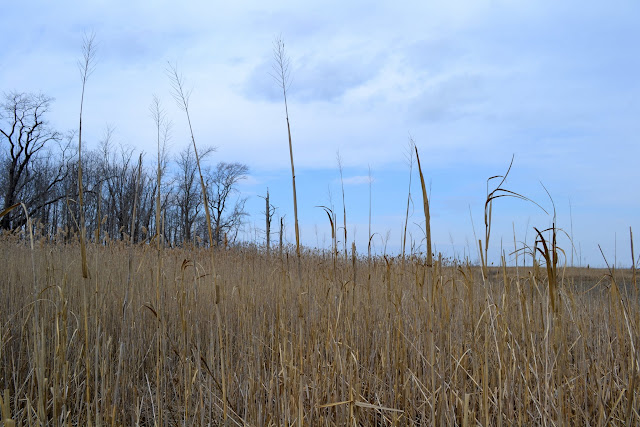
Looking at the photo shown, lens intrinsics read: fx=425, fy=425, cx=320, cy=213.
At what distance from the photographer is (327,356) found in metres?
1.74

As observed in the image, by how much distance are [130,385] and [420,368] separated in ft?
4.79

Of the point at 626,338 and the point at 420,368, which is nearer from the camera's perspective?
the point at 420,368

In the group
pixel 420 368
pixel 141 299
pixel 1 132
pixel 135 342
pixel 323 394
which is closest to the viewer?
pixel 323 394

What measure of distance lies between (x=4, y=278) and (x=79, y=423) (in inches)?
108

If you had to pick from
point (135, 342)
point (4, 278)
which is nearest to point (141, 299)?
point (135, 342)

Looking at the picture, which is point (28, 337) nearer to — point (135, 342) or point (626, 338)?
point (135, 342)

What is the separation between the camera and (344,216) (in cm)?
177

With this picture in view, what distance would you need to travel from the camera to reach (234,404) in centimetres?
203

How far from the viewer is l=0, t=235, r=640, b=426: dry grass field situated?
1442 mm

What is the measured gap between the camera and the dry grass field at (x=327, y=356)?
4.73 ft

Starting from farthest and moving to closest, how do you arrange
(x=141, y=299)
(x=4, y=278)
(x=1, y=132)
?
1. (x=1, y=132)
2. (x=4, y=278)
3. (x=141, y=299)

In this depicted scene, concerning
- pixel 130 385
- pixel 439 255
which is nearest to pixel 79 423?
pixel 130 385

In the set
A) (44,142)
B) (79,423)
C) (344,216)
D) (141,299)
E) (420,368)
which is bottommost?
(79,423)

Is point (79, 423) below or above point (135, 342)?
below
